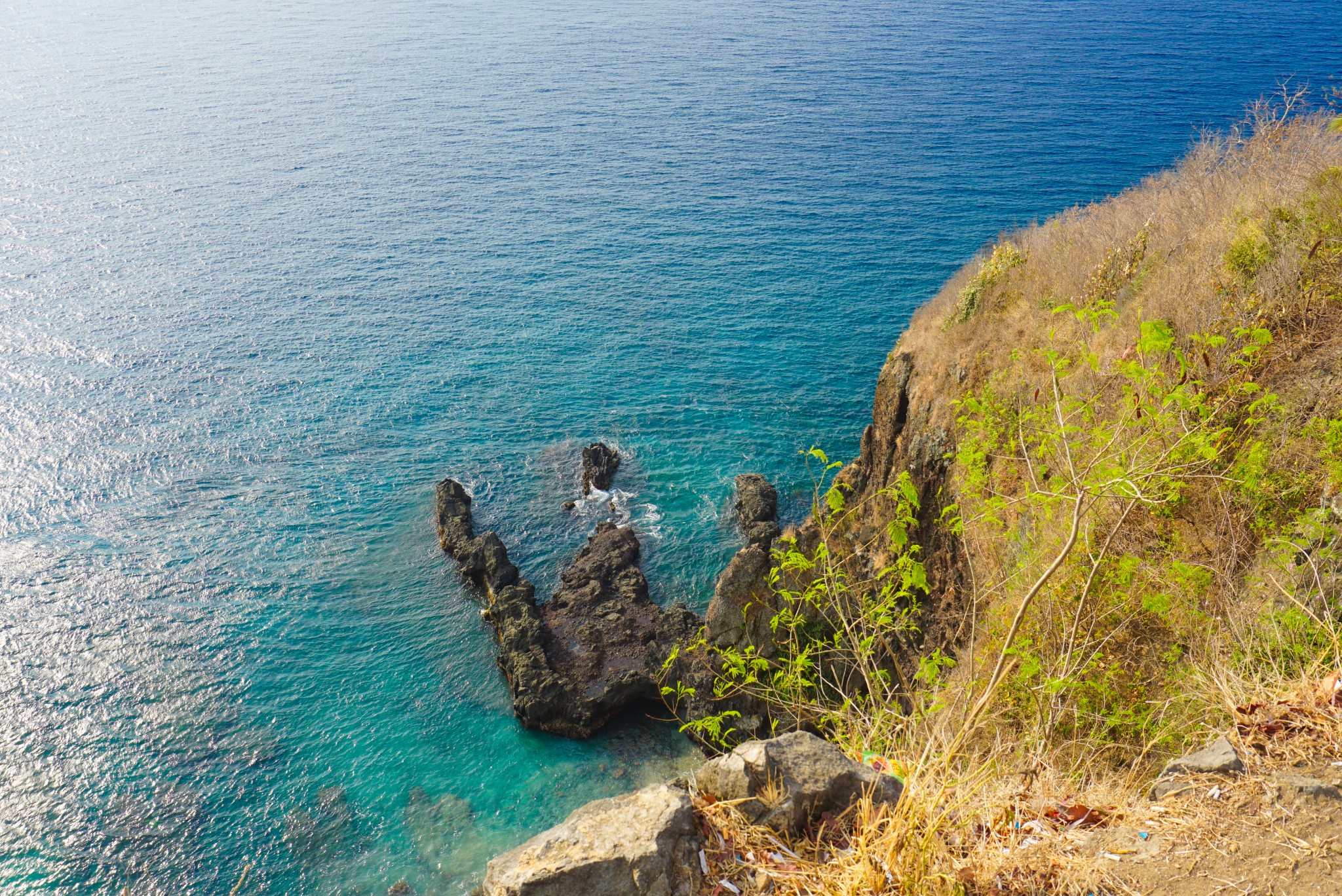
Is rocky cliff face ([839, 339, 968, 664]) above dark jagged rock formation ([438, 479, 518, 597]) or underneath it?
above

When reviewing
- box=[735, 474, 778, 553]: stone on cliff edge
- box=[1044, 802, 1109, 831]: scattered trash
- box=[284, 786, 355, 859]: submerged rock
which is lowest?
box=[284, 786, 355, 859]: submerged rock

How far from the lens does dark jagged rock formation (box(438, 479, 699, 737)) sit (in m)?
25.8

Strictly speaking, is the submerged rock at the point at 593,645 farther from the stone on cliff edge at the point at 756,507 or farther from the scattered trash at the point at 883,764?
the scattered trash at the point at 883,764

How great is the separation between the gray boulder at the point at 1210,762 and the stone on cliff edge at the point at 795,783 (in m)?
2.55

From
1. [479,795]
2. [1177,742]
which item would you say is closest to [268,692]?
[479,795]

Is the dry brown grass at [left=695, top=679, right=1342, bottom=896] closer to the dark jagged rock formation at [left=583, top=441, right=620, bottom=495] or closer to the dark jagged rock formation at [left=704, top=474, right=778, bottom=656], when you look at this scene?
the dark jagged rock formation at [left=704, top=474, right=778, bottom=656]

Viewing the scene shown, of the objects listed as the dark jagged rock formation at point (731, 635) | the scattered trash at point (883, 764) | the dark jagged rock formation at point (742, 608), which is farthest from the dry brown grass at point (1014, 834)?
the dark jagged rock formation at point (742, 608)

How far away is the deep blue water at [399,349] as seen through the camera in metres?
24.9

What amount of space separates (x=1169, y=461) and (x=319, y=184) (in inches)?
2876

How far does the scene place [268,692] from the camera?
2739cm

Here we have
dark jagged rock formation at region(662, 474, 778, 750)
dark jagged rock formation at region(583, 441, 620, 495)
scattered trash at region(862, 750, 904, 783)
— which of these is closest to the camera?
scattered trash at region(862, 750, 904, 783)

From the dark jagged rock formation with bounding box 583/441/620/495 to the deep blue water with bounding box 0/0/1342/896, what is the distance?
106 cm

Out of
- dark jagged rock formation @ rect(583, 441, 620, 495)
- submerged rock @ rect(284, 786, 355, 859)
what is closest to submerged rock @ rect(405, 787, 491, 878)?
submerged rock @ rect(284, 786, 355, 859)

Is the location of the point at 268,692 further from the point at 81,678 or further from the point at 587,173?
the point at 587,173
